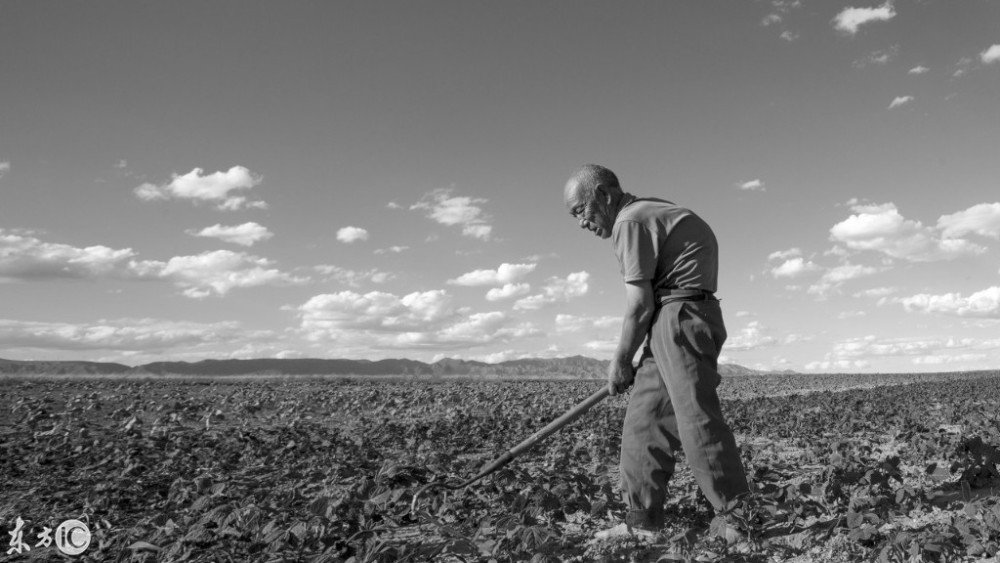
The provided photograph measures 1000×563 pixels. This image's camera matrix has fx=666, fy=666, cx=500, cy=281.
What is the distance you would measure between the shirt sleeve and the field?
1.46 meters

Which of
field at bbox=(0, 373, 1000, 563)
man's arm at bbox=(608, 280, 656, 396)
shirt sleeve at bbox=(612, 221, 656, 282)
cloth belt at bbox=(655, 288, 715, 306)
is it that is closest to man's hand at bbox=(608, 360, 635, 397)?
man's arm at bbox=(608, 280, 656, 396)

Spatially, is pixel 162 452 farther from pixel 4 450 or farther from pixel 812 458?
pixel 812 458

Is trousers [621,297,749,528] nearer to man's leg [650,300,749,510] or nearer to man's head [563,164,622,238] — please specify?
man's leg [650,300,749,510]

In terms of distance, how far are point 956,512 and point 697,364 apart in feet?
7.68

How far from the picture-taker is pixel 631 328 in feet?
13.5

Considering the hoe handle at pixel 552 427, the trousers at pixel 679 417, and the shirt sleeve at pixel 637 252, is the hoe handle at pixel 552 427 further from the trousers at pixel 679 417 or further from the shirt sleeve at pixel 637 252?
the shirt sleeve at pixel 637 252

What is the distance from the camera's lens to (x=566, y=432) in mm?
10094

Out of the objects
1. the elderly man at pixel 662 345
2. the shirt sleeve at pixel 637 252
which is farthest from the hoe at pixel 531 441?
the shirt sleeve at pixel 637 252

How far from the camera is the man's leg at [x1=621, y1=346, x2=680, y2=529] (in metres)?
4.25

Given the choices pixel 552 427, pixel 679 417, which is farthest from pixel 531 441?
pixel 679 417

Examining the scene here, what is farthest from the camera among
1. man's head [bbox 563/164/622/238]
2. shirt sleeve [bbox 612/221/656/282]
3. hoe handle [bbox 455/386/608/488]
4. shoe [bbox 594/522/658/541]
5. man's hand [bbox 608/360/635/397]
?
hoe handle [bbox 455/386/608/488]

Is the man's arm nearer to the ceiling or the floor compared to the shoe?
nearer to the ceiling

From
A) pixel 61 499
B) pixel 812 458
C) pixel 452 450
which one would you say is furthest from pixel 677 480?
pixel 61 499

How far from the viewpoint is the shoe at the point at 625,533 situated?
418cm
